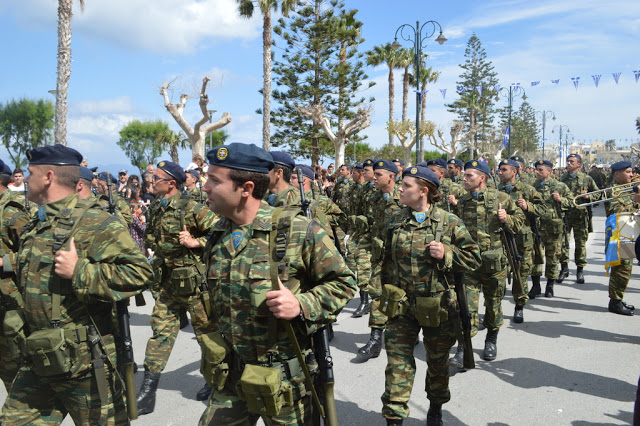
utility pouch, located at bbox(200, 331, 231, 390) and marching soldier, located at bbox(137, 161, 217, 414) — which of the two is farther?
marching soldier, located at bbox(137, 161, 217, 414)

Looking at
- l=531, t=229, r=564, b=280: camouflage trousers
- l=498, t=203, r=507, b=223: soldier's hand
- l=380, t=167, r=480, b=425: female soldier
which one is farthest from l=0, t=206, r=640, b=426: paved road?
l=498, t=203, r=507, b=223: soldier's hand

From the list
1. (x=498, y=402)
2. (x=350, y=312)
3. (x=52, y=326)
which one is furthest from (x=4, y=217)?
(x=350, y=312)

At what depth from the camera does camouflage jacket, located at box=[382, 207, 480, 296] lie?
4.03m

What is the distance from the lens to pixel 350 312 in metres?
8.05

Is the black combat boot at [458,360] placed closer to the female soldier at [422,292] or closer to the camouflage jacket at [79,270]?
the female soldier at [422,292]

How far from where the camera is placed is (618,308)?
765 centimetres

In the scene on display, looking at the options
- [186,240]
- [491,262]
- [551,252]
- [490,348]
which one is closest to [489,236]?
[491,262]

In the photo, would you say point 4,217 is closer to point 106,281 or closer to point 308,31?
point 106,281

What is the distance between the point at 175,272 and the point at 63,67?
12.5 m

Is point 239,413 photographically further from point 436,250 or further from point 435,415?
→ point 435,415

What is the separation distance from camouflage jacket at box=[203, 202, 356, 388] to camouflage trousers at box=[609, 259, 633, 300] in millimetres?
6698

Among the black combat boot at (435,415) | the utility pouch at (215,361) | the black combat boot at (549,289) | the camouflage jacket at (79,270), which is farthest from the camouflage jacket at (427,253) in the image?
the black combat boot at (549,289)

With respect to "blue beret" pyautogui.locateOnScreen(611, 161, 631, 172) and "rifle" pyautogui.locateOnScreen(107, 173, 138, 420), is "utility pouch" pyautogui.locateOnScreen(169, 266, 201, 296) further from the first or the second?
"blue beret" pyautogui.locateOnScreen(611, 161, 631, 172)

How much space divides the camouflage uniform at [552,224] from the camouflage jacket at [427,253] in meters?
5.48
